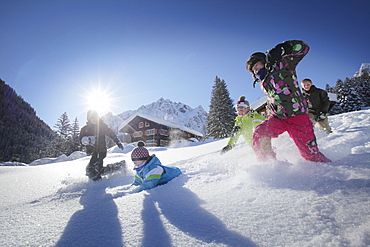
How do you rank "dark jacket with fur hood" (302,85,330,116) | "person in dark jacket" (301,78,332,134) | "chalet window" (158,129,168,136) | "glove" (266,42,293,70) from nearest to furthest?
"glove" (266,42,293,70) < "person in dark jacket" (301,78,332,134) < "dark jacket with fur hood" (302,85,330,116) < "chalet window" (158,129,168,136)

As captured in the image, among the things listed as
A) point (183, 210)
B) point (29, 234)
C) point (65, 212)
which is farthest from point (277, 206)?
point (65, 212)

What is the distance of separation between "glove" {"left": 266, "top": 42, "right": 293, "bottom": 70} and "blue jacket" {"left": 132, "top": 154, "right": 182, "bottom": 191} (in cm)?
190

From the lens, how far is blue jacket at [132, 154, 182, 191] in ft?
6.96

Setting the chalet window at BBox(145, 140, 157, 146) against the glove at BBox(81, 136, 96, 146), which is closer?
the glove at BBox(81, 136, 96, 146)

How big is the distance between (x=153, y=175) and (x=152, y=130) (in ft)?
73.7

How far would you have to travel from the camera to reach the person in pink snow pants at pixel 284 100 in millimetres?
1846

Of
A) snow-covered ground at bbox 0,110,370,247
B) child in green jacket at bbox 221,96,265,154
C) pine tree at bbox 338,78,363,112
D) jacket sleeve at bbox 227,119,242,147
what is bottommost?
snow-covered ground at bbox 0,110,370,247

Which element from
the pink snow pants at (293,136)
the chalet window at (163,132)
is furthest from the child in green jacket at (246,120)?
the chalet window at (163,132)

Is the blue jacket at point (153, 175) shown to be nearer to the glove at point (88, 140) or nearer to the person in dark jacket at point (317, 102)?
the glove at point (88, 140)

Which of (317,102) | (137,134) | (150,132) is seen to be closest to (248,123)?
(317,102)

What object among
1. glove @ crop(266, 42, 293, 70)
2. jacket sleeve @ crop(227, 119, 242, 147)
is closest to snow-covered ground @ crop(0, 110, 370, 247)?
glove @ crop(266, 42, 293, 70)

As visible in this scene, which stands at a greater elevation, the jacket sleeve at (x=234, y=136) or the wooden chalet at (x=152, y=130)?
the wooden chalet at (x=152, y=130)

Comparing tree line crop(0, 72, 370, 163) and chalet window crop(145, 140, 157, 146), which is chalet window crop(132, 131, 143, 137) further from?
tree line crop(0, 72, 370, 163)

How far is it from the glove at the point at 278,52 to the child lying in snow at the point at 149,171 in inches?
75.0
